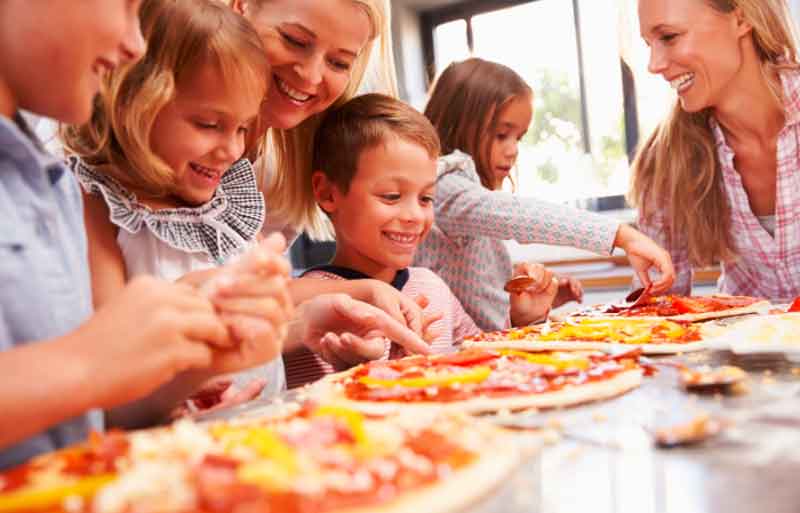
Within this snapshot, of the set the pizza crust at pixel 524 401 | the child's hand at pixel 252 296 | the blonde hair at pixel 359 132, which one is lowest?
the pizza crust at pixel 524 401

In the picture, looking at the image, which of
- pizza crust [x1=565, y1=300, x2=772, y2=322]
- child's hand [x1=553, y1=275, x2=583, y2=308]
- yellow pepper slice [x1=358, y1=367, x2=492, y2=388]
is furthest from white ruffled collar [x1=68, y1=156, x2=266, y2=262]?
child's hand [x1=553, y1=275, x2=583, y2=308]

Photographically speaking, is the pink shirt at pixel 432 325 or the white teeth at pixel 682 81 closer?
the pink shirt at pixel 432 325

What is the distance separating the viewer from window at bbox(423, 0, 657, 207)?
174 inches

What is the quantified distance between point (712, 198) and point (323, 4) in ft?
4.51

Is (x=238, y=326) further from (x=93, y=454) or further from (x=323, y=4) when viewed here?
(x=323, y=4)

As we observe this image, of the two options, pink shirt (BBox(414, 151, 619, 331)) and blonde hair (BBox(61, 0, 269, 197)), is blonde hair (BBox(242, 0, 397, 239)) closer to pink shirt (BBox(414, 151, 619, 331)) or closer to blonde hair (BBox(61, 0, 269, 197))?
pink shirt (BBox(414, 151, 619, 331))

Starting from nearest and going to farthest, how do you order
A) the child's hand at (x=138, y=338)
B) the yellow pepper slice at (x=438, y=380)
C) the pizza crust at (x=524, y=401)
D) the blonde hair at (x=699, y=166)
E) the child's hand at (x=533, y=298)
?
the child's hand at (x=138, y=338) → the pizza crust at (x=524, y=401) → the yellow pepper slice at (x=438, y=380) → the child's hand at (x=533, y=298) → the blonde hair at (x=699, y=166)

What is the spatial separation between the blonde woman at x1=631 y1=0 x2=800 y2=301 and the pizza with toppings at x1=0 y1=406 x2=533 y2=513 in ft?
5.90

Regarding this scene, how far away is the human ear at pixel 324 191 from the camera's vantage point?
190 cm

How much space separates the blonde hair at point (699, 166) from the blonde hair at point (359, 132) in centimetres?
92

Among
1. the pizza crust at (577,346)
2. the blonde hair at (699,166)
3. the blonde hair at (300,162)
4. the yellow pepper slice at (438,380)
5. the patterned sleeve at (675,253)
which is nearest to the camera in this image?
the yellow pepper slice at (438,380)

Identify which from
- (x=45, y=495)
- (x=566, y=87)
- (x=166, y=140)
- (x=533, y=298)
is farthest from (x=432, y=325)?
(x=566, y=87)

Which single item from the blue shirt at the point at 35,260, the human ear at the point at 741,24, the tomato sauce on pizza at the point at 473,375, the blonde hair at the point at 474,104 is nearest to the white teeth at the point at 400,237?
the tomato sauce on pizza at the point at 473,375

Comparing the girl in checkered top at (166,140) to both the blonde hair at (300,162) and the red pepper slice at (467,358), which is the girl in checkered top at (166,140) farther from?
the blonde hair at (300,162)
